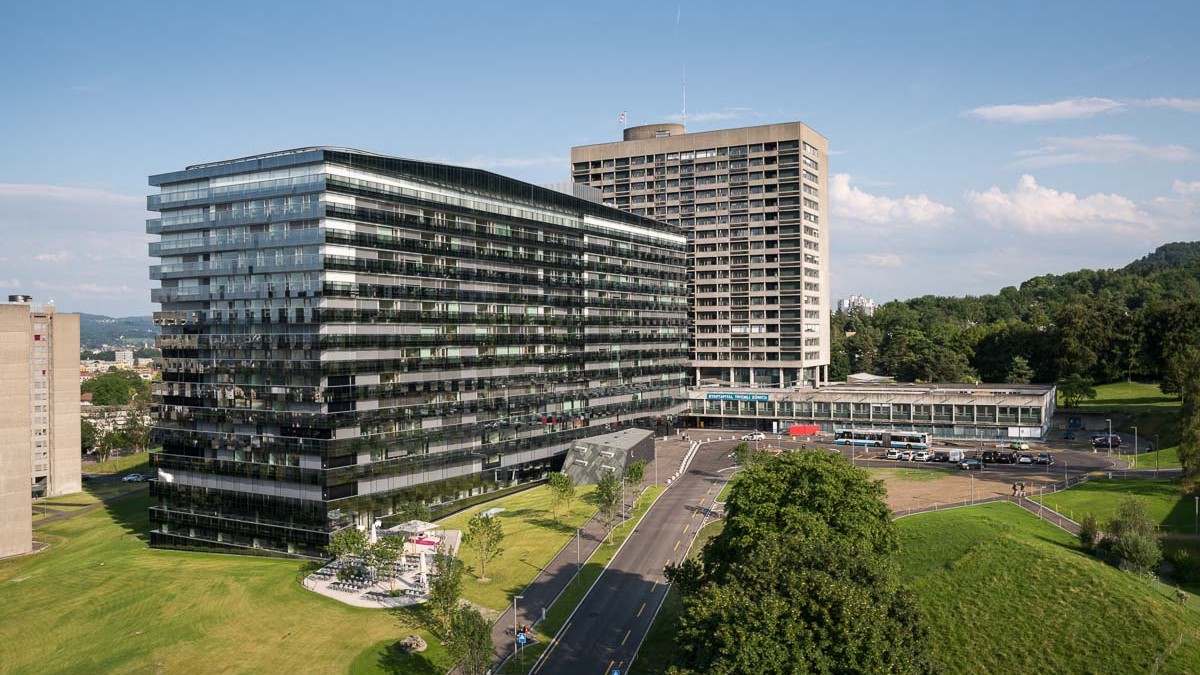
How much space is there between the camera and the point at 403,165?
103m

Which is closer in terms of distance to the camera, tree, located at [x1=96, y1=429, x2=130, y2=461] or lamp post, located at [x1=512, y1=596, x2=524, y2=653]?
lamp post, located at [x1=512, y1=596, x2=524, y2=653]

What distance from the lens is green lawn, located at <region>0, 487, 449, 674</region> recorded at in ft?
222

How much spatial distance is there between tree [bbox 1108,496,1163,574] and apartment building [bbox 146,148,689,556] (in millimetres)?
74788

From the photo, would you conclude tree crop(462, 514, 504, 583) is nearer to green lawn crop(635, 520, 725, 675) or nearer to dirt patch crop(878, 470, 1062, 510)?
green lawn crop(635, 520, 725, 675)

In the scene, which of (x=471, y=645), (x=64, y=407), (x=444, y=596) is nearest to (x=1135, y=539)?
(x=471, y=645)

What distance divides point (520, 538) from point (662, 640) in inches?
1199

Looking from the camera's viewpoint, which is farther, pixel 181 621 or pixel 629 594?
pixel 181 621

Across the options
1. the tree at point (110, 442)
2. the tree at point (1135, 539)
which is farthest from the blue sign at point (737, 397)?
the tree at point (110, 442)

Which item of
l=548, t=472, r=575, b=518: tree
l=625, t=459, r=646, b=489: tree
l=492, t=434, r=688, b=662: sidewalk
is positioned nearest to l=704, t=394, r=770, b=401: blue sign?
l=625, t=459, r=646, b=489: tree

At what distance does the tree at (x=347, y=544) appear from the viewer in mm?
80688

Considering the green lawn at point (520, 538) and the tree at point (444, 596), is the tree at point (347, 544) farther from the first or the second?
the tree at point (444, 596)

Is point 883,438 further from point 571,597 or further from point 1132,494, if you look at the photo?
point 571,597

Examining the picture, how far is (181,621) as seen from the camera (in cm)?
7700

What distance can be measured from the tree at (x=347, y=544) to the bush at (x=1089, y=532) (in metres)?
72.5
